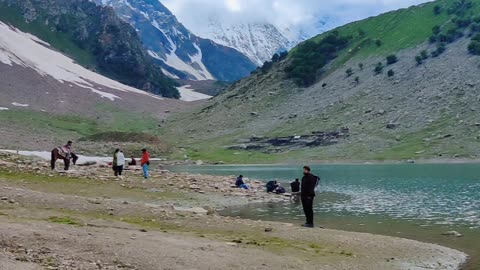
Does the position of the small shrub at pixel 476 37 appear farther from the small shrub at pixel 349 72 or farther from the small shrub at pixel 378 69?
the small shrub at pixel 349 72

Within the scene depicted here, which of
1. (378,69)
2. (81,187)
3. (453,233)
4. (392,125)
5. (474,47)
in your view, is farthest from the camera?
(378,69)

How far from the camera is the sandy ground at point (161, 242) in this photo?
1770cm

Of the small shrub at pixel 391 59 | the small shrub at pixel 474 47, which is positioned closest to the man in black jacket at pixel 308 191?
the small shrub at pixel 474 47

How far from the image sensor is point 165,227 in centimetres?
2447

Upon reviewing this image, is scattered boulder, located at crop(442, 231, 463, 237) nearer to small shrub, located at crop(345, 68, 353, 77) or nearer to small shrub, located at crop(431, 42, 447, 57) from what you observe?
small shrub, located at crop(431, 42, 447, 57)

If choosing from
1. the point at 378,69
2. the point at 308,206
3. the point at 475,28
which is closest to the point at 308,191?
the point at 308,206

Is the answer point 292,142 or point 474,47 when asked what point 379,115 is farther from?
point 474,47

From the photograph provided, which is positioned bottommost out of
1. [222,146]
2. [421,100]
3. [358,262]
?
[358,262]

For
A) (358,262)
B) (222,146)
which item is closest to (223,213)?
(358,262)

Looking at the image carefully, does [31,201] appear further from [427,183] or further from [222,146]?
[222,146]

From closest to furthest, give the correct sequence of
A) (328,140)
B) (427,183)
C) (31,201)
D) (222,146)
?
(31,201), (427,183), (328,140), (222,146)

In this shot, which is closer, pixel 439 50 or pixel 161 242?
pixel 161 242

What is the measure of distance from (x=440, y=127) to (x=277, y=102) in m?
70.6

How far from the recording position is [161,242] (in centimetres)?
2028
